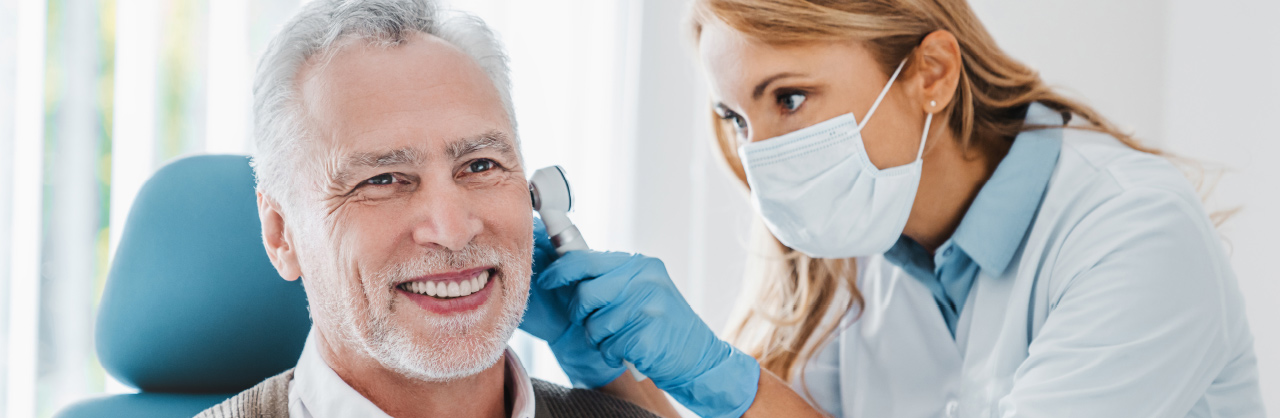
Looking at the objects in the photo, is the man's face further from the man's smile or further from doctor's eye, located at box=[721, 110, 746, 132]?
doctor's eye, located at box=[721, 110, 746, 132]

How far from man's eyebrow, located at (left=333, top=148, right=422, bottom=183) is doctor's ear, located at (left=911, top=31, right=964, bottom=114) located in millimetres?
834

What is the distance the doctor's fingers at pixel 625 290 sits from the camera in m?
1.22

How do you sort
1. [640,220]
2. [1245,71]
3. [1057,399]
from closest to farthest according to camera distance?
[1057,399] → [1245,71] → [640,220]

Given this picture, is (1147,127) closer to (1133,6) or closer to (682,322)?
(1133,6)

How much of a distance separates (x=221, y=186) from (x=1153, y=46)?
2524 mm

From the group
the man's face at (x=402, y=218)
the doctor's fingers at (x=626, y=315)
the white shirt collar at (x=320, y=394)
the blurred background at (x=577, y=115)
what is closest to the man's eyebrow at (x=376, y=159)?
the man's face at (x=402, y=218)

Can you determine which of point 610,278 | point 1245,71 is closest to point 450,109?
point 610,278

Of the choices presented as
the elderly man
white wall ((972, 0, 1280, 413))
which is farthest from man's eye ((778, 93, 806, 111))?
white wall ((972, 0, 1280, 413))

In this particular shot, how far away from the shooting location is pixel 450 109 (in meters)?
1.07

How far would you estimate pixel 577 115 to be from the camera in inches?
91.9

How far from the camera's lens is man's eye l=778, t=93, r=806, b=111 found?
1359 millimetres

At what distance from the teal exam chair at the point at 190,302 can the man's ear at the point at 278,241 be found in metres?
0.10

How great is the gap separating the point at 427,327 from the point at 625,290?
313mm

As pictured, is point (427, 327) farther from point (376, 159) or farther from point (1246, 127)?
point (1246, 127)
